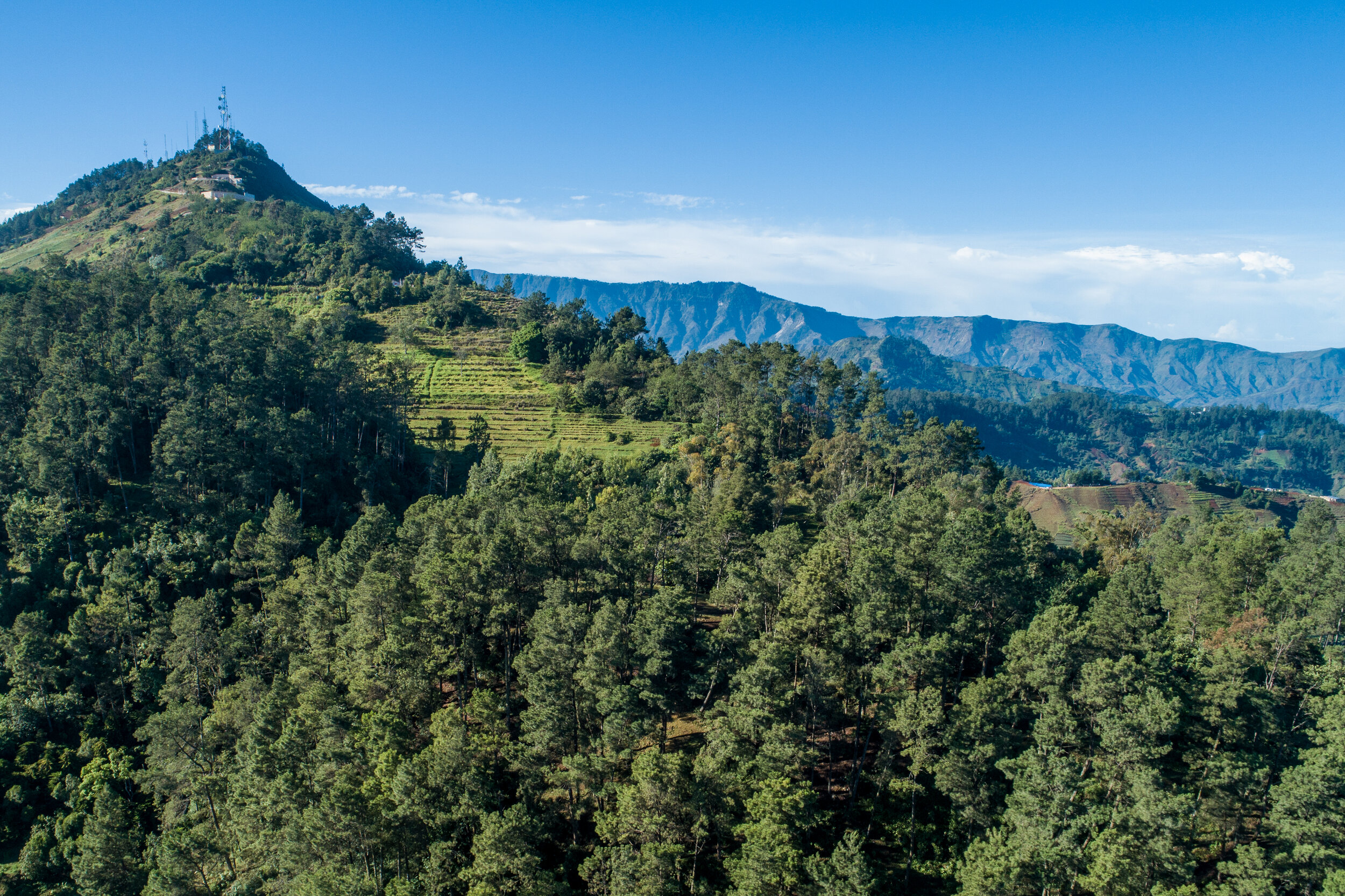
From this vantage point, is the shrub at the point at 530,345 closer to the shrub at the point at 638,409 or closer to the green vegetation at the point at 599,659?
the shrub at the point at 638,409

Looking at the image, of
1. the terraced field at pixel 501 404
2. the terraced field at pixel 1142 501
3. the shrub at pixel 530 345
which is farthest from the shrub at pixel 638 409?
the terraced field at pixel 1142 501

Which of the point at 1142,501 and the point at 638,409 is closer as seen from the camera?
the point at 638,409

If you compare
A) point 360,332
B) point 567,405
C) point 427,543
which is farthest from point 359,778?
point 360,332

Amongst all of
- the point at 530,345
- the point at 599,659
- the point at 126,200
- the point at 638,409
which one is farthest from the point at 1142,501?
the point at 126,200

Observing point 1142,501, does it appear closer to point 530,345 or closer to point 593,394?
point 593,394

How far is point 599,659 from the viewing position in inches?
1415

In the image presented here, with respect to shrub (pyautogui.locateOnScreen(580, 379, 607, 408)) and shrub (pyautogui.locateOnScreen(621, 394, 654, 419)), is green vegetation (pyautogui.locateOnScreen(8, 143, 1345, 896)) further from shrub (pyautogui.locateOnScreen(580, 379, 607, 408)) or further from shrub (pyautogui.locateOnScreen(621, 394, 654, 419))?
shrub (pyautogui.locateOnScreen(580, 379, 607, 408))

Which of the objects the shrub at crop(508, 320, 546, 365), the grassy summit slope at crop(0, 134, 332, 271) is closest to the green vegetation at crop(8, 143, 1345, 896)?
the shrub at crop(508, 320, 546, 365)

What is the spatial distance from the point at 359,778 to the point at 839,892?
22858 millimetres

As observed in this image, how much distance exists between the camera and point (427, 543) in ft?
164

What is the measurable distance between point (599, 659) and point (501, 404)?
219 ft

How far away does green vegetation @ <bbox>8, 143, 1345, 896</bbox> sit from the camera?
3084 cm

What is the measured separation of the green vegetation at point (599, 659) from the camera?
3084 cm

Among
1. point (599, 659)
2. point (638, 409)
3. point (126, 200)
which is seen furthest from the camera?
point (126, 200)
